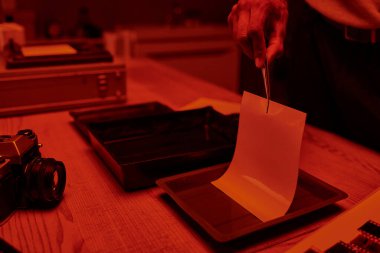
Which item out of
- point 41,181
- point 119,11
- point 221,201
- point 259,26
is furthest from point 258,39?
point 119,11

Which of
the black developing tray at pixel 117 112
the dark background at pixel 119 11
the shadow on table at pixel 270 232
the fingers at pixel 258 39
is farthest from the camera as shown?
the dark background at pixel 119 11

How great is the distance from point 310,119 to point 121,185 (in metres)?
0.65

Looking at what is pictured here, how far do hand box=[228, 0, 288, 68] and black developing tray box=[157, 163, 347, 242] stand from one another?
22 cm

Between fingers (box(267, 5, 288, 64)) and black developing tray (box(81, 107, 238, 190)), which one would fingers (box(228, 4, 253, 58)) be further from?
black developing tray (box(81, 107, 238, 190))

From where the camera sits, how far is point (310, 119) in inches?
45.3

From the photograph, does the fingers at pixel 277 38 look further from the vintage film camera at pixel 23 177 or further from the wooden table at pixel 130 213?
the vintage film camera at pixel 23 177

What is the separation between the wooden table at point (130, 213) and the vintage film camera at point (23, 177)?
0.02 metres

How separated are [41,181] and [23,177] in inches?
1.1

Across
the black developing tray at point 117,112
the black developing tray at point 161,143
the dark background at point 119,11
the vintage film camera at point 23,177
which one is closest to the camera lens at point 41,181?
the vintage film camera at point 23,177

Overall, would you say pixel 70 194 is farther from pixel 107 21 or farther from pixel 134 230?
pixel 107 21

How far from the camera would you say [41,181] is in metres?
0.60

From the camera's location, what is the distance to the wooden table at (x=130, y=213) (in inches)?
21.7

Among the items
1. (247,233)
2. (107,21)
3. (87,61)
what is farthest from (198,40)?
(247,233)

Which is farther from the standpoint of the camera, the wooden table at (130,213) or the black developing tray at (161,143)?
the black developing tray at (161,143)
